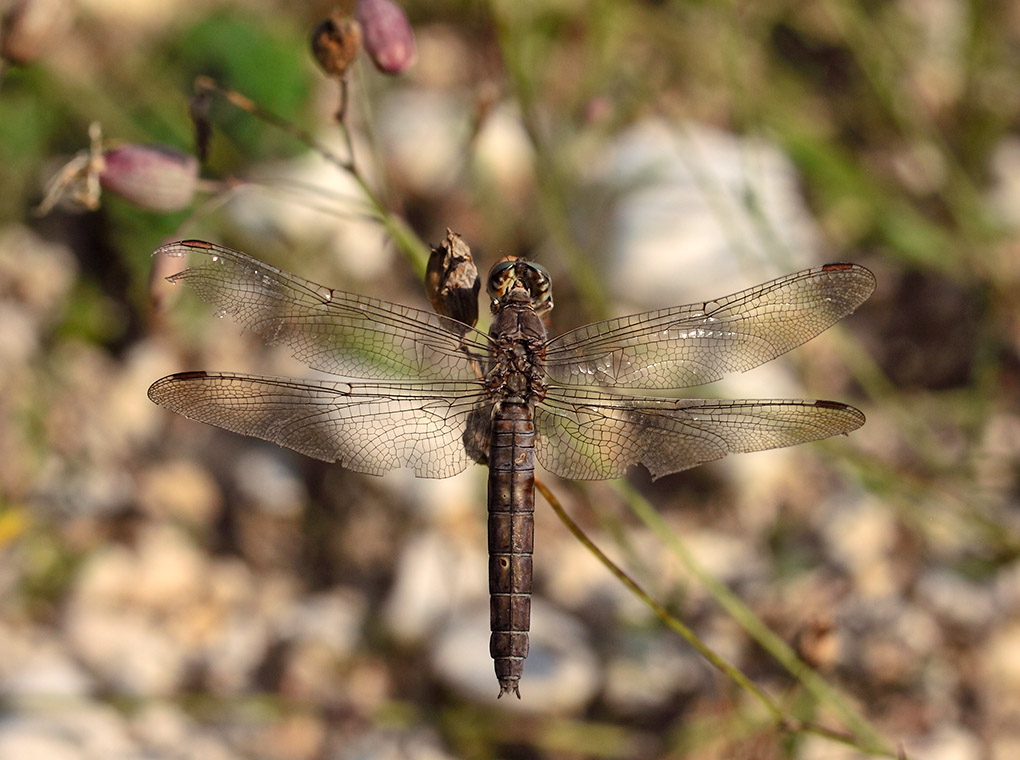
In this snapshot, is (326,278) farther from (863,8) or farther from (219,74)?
(863,8)

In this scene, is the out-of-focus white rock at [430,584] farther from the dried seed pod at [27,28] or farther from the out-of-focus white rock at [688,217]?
the dried seed pod at [27,28]

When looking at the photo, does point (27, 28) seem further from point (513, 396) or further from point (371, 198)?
point (513, 396)

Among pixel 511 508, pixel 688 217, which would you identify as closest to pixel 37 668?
pixel 511 508

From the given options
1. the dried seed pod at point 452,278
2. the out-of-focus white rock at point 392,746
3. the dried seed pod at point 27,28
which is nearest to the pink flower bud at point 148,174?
the dried seed pod at point 27,28

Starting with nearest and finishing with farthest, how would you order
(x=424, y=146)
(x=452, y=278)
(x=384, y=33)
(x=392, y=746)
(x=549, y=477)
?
(x=452, y=278) < (x=384, y=33) < (x=392, y=746) < (x=549, y=477) < (x=424, y=146)

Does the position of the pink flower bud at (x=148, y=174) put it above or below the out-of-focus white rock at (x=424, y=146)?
below

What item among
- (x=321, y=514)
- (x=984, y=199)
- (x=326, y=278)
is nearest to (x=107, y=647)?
(x=321, y=514)

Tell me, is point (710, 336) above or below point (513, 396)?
above
